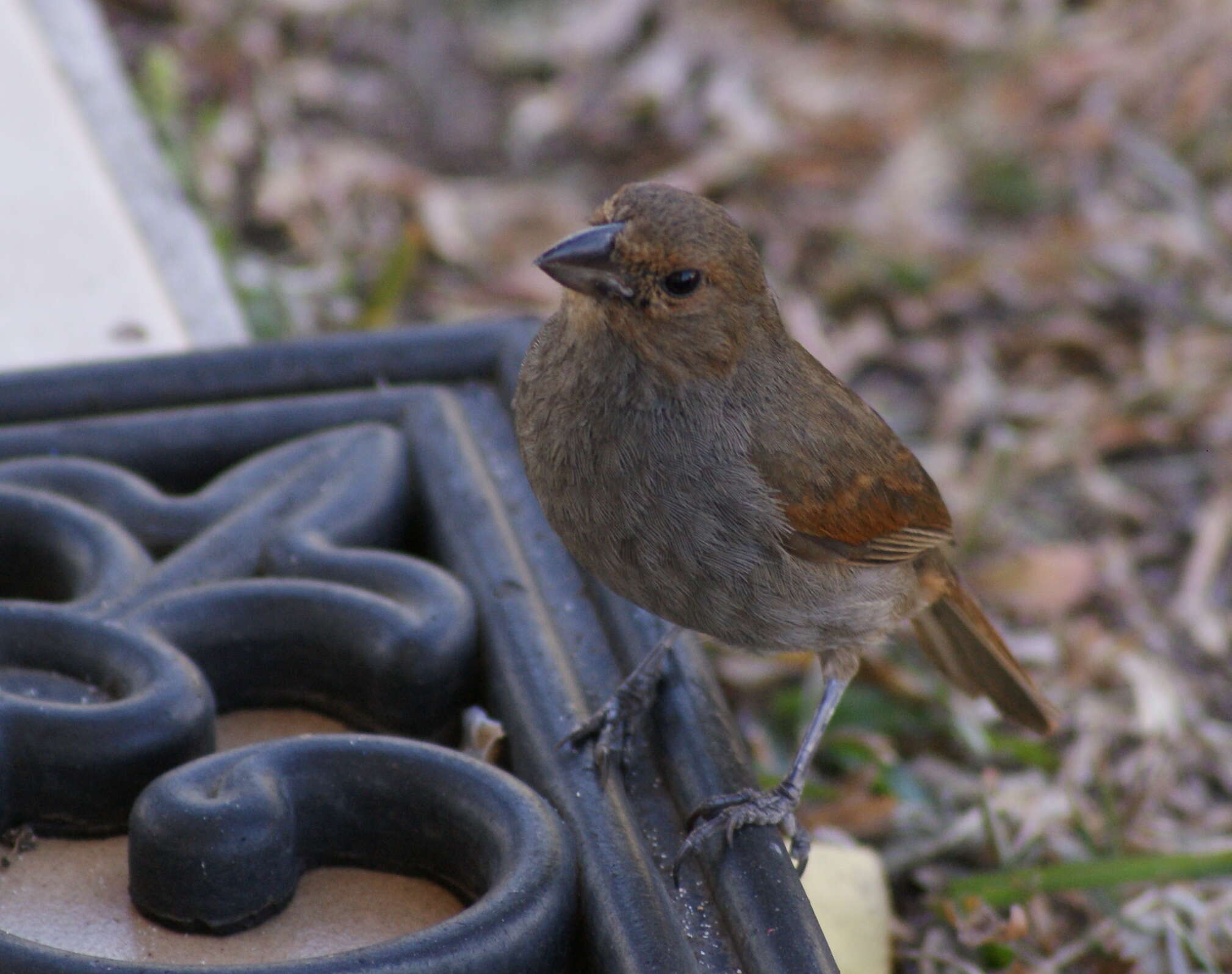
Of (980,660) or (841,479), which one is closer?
(841,479)

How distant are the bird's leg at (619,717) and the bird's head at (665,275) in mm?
510

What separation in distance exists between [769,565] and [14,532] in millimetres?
1255

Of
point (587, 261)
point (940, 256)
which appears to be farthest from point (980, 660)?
point (940, 256)

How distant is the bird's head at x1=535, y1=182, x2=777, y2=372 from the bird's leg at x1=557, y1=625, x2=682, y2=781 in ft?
1.67

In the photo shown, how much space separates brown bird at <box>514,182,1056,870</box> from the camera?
2.56m

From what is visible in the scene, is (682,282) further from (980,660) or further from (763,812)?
(980,660)

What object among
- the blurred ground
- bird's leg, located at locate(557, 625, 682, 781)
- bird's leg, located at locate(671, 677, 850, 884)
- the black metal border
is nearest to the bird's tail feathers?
the blurred ground

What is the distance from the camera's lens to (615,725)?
8.30 ft

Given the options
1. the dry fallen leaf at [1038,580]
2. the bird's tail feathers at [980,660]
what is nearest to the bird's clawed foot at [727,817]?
the bird's tail feathers at [980,660]

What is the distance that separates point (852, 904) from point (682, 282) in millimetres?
1221

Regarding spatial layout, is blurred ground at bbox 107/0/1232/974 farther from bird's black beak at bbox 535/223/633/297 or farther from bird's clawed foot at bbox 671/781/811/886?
bird's black beak at bbox 535/223/633/297

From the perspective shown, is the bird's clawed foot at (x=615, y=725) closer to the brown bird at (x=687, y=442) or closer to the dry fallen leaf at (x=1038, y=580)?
the brown bird at (x=687, y=442)

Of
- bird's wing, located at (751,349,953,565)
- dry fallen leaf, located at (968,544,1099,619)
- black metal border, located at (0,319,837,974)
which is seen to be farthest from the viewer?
dry fallen leaf, located at (968,544,1099,619)

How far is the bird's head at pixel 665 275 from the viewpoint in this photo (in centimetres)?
252
